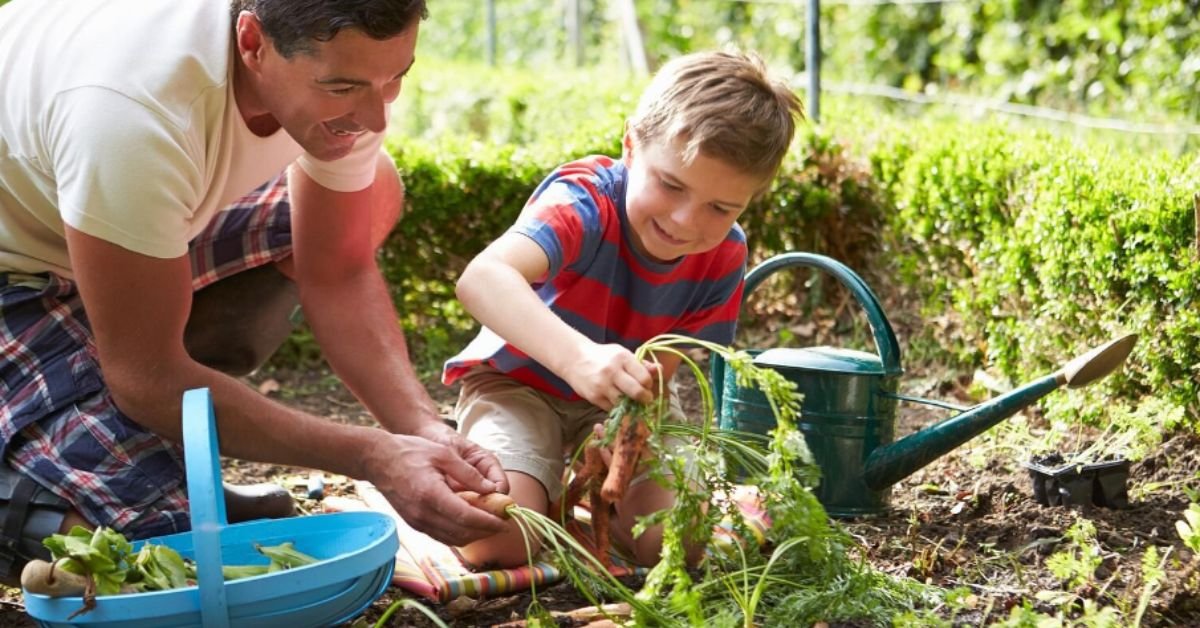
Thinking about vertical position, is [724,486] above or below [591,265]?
below

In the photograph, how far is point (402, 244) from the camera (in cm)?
486

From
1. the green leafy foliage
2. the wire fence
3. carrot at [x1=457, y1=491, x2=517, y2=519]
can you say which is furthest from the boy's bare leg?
the green leafy foliage

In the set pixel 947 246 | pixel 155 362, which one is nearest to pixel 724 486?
pixel 155 362

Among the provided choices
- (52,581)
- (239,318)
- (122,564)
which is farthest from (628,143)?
(52,581)

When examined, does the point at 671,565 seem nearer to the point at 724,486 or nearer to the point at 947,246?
the point at 724,486

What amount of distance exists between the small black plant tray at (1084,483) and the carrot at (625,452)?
3.95 feet

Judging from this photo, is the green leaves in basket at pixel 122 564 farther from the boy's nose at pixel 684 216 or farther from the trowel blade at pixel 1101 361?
the trowel blade at pixel 1101 361

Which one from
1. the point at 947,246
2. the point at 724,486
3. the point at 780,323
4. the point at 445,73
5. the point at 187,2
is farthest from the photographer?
the point at 445,73

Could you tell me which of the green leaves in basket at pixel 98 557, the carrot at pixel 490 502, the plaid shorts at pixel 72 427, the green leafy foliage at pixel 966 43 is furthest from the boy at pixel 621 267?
the green leafy foliage at pixel 966 43

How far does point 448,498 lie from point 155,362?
1.99 ft

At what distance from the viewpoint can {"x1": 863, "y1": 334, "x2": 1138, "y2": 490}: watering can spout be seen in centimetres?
271

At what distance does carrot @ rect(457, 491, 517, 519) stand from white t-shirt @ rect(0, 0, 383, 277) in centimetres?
70

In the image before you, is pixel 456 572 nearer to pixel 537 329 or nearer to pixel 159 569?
pixel 537 329

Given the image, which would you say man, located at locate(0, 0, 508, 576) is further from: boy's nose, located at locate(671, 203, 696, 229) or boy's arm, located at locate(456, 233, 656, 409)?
boy's nose, located at locate(671, 203, 696, 229)
